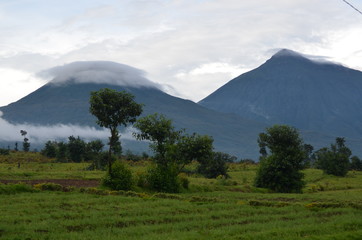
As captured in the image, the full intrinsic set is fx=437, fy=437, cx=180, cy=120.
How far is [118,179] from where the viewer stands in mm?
40312

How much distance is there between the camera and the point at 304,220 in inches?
939

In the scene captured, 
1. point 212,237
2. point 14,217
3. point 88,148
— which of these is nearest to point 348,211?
point 212,237

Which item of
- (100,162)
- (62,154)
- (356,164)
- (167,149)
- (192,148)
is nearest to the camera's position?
(167,149)

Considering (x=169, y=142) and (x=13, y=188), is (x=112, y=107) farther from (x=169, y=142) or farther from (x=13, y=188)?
(x=13, y=188)

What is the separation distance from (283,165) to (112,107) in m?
24.7

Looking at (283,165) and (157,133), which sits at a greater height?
(157,133)

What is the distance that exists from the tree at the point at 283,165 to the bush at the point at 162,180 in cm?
1742

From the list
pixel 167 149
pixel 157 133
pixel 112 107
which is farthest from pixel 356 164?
pixel 112 107

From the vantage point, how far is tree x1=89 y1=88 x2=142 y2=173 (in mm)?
44281

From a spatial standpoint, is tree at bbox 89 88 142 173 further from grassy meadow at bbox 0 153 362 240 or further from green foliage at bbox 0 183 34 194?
grassy meadow at bbox 0 153 362 240

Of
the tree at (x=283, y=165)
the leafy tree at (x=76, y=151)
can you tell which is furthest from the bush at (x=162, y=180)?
the leafy tree at (x=76, y=151)

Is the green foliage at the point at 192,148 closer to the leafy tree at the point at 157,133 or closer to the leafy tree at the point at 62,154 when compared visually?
the leafy tree at the point at 157,133

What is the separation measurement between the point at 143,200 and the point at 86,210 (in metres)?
6.49

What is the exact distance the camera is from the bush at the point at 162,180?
42844 millimetres
